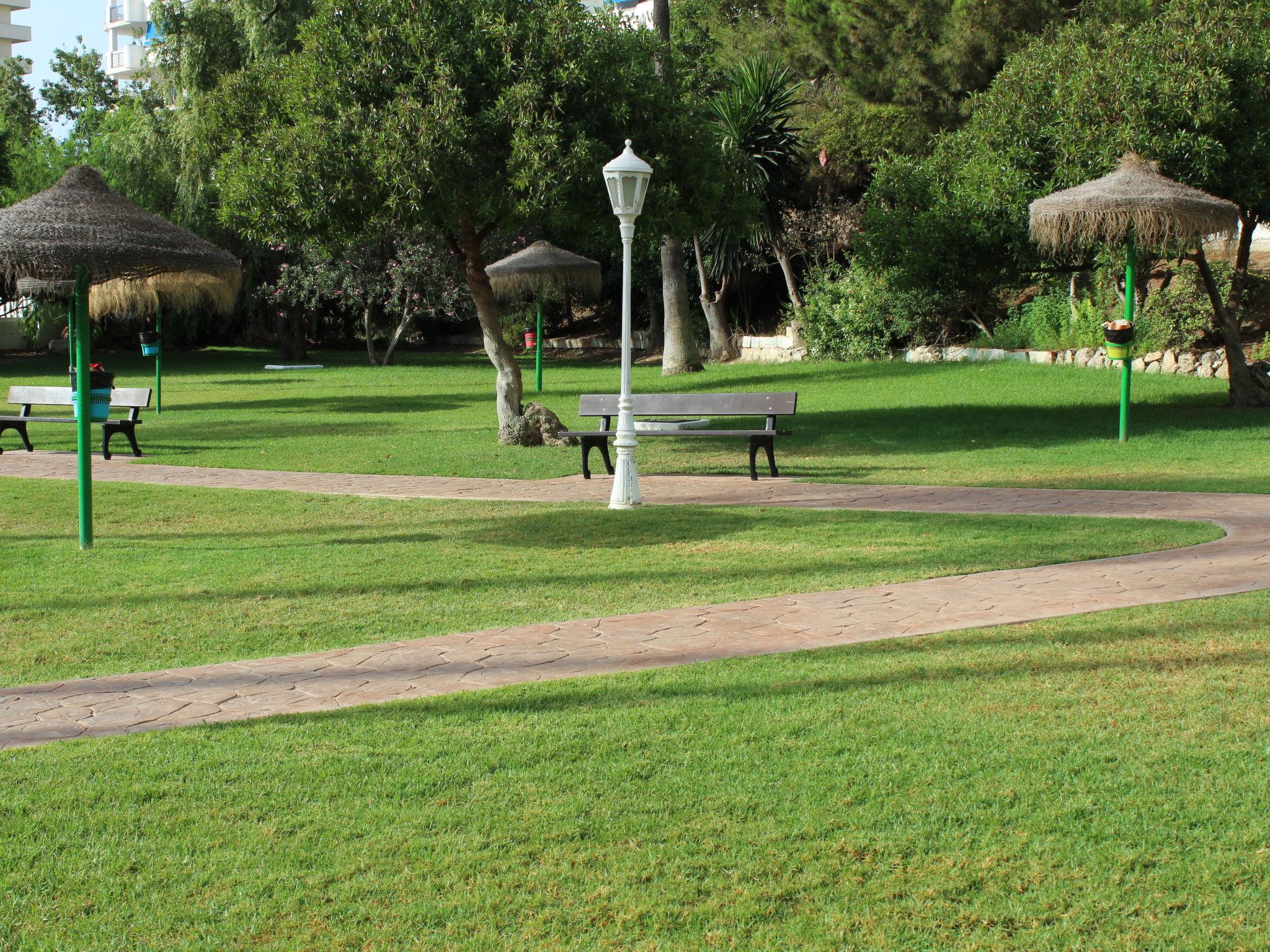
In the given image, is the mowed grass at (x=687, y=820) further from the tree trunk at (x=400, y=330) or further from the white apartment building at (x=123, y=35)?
the white apartment building at (x=123, y=35)

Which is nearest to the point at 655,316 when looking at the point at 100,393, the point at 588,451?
the point at 100,393

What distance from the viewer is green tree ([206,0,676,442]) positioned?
537 inches

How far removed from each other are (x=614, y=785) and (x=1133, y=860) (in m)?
1.66

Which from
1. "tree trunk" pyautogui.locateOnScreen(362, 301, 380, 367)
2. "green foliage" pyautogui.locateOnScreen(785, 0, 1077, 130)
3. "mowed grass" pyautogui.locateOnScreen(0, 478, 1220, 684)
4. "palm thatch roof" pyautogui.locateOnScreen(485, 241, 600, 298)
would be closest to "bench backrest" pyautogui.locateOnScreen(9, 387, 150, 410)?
"mowed grass" pyautogui.locateOnScreen(0, 478, 1220, 684)

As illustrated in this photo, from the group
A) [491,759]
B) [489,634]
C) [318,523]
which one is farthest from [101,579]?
[491,759]

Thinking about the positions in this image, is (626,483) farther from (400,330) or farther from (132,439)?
(400,330)

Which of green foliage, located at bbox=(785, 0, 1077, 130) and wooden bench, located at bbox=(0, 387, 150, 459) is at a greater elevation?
green foliage, located at bbox=(785, 0, 1077, 130)

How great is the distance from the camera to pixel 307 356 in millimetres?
40406

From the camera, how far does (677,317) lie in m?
27.8

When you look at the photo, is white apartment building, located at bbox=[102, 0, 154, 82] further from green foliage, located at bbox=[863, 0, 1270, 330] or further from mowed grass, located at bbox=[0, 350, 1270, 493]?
green foliage, located at bbox=[863, 0, 1270, 330]

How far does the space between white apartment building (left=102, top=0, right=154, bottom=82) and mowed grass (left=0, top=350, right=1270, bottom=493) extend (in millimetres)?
75082

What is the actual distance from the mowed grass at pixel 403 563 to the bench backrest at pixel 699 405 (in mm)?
2726

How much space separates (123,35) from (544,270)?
8860 cm

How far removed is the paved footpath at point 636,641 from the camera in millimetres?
5188
